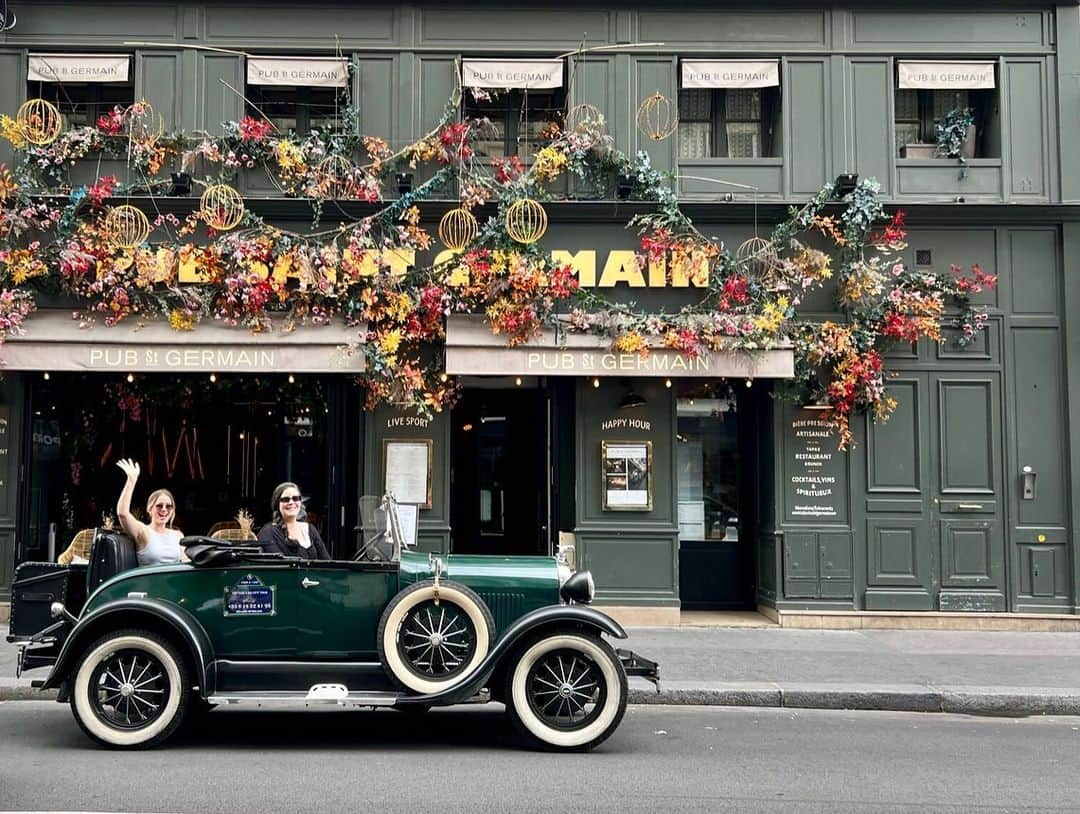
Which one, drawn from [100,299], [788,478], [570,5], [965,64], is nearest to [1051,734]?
[788,478]

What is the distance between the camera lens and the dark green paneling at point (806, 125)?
12.5m

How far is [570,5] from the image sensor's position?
497 inches

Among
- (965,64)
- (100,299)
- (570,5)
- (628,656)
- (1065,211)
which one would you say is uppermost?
(570,5)

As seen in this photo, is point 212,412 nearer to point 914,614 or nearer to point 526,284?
point 526,284

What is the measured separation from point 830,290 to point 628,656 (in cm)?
672

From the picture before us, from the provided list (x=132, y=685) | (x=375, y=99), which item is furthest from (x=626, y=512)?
(x=132, y=685)

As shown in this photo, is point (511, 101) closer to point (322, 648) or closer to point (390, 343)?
point (390, 343)

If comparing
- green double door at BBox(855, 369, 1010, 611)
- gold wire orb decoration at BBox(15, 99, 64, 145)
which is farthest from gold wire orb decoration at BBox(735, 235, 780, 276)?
gold wire orb decoration at BBox(15, 99, 64, 145)

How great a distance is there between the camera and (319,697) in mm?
6793

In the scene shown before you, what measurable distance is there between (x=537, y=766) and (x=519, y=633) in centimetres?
83

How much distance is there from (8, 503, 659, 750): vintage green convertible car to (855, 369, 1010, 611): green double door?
6.17 metres

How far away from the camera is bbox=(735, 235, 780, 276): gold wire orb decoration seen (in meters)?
12.0

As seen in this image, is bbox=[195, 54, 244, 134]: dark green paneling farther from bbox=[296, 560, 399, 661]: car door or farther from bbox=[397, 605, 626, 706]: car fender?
bbox=[397, 605, 626, 706]: car fender

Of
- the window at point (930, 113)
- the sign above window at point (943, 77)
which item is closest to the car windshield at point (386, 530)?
the window at point (930, 113)
